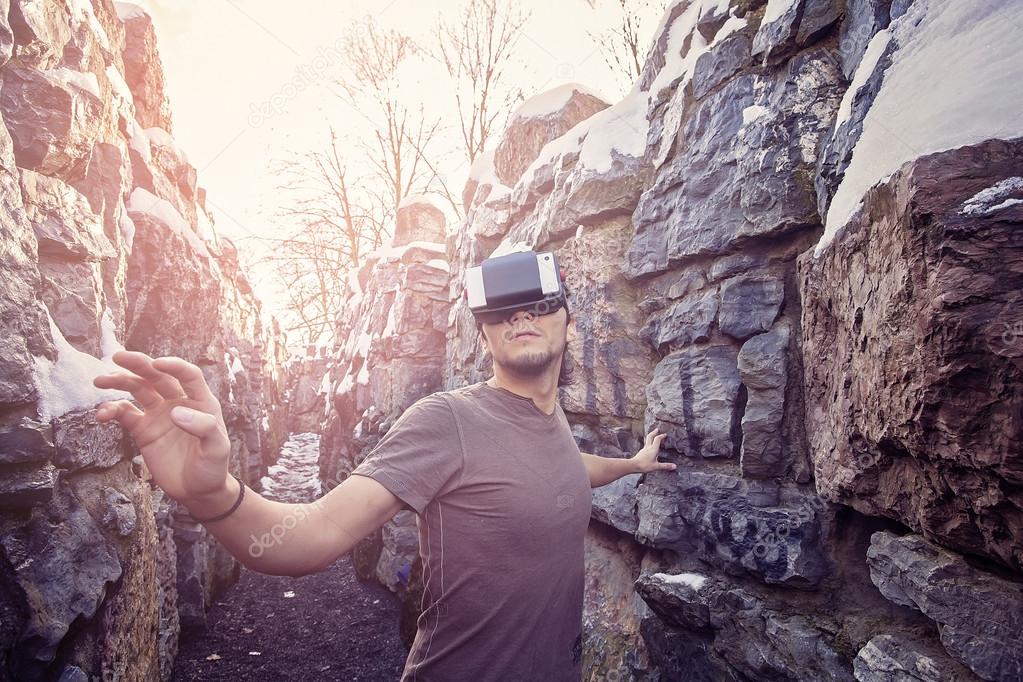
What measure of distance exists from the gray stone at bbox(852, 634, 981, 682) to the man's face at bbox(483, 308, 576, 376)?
1.40 m

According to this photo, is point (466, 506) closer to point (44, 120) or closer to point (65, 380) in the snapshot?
point (65, 380)

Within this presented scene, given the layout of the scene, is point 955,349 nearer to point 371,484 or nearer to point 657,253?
point 371,484

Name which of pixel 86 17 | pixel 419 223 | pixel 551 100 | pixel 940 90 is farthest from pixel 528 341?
pixel 419 223

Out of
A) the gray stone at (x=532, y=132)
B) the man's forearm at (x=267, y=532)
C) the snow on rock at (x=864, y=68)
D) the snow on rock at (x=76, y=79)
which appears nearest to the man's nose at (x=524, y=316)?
the man's forearm at (x=267, y=532)

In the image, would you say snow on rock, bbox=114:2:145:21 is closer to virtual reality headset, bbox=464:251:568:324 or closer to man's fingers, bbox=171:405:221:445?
virtual reality headset, bbox=464:251:568:324

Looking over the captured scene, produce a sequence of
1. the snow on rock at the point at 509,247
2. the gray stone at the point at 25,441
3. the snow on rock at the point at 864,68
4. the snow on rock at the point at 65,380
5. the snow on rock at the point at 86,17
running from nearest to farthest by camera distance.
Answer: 1. the snow on rock at the point at 864,68
2. the gray stone at the point at 25,441
3. the snow on rock at the point at 65,380
4. the snow on rock at the point at 86,17
5. the snow on rock at the point at 509,247

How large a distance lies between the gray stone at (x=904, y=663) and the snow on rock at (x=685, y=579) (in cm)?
71

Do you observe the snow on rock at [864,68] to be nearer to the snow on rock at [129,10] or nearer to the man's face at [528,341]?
the man's face at [528,341]

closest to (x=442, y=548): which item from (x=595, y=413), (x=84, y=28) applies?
(x=595, y=413)

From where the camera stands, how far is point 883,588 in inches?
67.2

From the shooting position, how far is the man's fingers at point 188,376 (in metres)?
1.13

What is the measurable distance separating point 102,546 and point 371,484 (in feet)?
6.27

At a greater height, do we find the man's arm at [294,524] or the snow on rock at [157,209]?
the snow on rock at [157,209]

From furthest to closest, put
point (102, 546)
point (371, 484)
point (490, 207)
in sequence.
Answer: point (490, 207), point (102, 546), point (371, 484)
